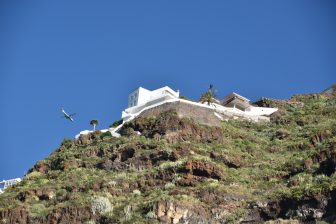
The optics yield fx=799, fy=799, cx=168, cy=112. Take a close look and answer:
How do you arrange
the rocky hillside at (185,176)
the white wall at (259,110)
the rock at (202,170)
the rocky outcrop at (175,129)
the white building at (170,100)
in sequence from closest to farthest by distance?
the rocky hillside at (185,176)
the rock at (202,170)
the rocky outcrop at (175,129)
the white building at (170,100)
the white wall at (259,110)

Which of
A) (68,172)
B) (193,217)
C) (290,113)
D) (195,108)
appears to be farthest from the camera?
(290,113)

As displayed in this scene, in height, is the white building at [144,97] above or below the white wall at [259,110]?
above

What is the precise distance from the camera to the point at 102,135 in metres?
71.3

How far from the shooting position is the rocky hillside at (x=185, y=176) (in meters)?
44.6

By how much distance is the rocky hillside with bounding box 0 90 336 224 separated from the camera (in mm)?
44594

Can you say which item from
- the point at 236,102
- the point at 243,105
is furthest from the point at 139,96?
the point at 243,105

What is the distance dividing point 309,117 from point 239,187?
86.1 ft

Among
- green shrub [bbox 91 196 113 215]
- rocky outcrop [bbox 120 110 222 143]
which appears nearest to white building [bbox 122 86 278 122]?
rocky outcrop [bbox 120 110 222 143]

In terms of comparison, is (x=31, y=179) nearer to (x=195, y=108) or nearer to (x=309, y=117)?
(x=195, y=108)

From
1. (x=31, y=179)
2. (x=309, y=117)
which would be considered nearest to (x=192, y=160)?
(x=31, y=179)

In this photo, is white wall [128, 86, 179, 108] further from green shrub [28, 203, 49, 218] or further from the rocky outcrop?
green shrub [28, 203, 49, 218]

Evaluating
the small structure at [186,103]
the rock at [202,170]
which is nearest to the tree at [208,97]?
the small structure at [186,103]

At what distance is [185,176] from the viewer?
51688 mm

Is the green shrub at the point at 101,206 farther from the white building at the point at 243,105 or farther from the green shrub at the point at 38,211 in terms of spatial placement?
the white building at the point at 243,105
